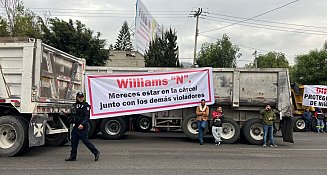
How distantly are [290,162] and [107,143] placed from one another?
583 centimetres

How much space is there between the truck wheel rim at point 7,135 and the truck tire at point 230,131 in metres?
6.77

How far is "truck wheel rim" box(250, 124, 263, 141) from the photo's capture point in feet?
39.1

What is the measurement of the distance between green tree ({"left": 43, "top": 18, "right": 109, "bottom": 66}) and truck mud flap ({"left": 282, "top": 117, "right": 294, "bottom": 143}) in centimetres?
1576

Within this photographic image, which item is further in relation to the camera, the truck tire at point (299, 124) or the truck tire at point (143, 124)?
the truck tire at point (299, 124)

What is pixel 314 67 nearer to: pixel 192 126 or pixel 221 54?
pixel 221 54

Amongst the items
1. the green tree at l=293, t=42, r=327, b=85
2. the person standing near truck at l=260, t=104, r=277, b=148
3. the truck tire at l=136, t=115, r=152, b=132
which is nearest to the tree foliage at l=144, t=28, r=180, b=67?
the green tree at l=293, t=42, r=327, b=85

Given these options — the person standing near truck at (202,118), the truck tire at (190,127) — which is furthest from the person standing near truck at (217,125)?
the truck tire at (190,127)

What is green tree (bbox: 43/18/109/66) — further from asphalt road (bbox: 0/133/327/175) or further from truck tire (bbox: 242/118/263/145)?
truck tire (bbox: 242/118/263/145)

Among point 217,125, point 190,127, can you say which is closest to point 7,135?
point 190,127

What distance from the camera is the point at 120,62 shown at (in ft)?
136

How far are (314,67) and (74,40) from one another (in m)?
24.5

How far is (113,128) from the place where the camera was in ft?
40.6

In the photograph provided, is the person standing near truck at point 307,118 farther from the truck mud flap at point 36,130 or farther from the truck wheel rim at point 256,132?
the truck mud flap at point 36,130

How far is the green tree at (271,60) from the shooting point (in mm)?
57562
